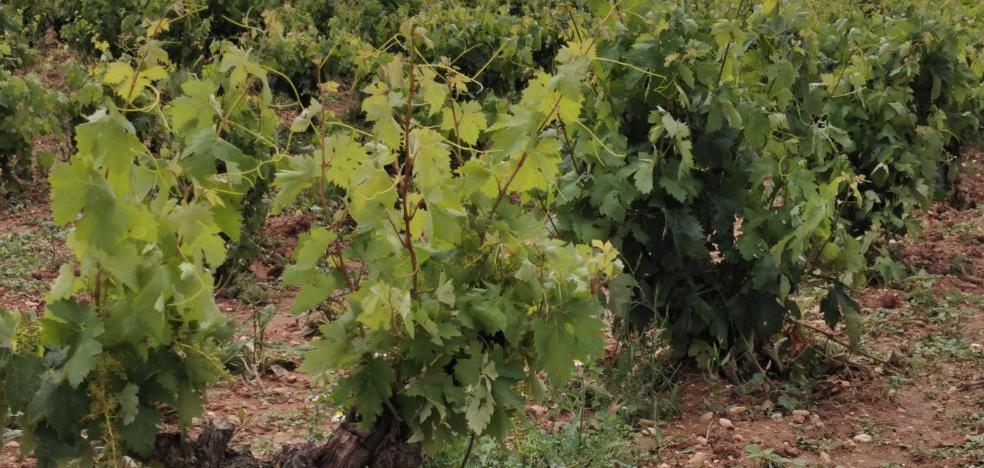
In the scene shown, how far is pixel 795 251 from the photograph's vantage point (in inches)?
184

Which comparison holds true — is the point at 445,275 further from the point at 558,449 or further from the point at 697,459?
the point at 697,459

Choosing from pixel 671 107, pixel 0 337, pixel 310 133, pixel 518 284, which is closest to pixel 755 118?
pixel 671 107

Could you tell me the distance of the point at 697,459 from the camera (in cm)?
434

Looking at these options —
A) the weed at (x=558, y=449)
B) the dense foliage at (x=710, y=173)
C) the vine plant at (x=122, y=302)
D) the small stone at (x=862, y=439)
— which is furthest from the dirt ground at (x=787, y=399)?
the vine plant at (x=122, y=302)

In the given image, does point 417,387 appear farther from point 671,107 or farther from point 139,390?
point 671,107

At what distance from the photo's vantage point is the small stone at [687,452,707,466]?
4.32 m

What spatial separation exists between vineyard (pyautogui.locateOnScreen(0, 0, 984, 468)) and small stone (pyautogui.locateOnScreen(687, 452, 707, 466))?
0.5 inches

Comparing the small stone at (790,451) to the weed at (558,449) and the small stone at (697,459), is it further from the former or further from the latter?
the weed at (558,449)

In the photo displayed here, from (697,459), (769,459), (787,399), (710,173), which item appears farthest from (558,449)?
(710,173)

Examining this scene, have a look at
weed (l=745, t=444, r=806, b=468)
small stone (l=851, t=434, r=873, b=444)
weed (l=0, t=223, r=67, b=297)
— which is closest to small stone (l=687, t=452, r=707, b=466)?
weed (l=745, t=444, r=806, b=468)

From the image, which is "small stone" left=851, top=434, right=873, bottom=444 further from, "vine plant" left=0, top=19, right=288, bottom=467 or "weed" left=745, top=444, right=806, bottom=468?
"vine plant" left=0, top=19, right=288, bottom=467

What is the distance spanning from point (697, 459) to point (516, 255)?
159 centimetres

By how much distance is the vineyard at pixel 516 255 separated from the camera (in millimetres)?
2844

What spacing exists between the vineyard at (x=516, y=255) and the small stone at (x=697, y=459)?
0.5 inches
